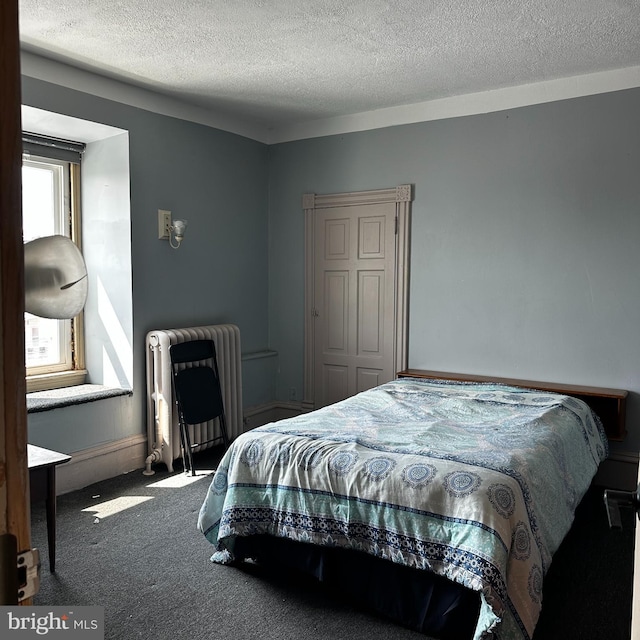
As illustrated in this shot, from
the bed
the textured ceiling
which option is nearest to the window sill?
the bed

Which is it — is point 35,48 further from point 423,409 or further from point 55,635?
point 55,635

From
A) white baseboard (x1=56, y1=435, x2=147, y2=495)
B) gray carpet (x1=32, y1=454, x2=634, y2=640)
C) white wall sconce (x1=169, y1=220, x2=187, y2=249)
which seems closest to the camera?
gray carpet (x1=32, y1=454, x2=634, y2=640)

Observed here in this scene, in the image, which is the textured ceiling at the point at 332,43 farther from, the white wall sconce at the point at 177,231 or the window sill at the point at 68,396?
the window sill at the point at 68,396

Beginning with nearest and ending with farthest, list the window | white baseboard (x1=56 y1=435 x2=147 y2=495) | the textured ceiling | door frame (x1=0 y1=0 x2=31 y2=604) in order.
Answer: door frame (x1=0 y1=0 x2=31 y2=604) < the textured ceiling < white baseboard (x1=56 y1=435 x2=147 y2=495) < the window

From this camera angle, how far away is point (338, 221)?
4.85m

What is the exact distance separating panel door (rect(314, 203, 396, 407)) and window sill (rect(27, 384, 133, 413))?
169 centimetres

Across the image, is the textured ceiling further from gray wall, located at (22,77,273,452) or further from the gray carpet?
the gray carpet

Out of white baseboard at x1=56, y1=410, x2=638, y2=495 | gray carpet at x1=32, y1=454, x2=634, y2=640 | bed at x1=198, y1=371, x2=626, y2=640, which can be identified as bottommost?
gray carpet at x1=32, y1=454, x2=634, y2=640

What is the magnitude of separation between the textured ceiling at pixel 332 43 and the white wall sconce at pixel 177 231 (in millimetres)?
923

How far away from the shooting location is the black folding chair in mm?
4035

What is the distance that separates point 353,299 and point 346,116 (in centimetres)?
149

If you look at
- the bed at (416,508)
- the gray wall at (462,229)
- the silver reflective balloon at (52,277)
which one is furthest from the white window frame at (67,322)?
the silver reflective balloon at (52,277)

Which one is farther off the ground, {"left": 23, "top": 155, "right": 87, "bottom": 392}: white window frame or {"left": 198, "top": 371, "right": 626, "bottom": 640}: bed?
{"left": 23, "top": 155, "right": 87, "bottom": 392}: white window frame

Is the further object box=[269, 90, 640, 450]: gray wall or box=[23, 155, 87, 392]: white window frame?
box=[23, 155, 87, 392]: white window frame
